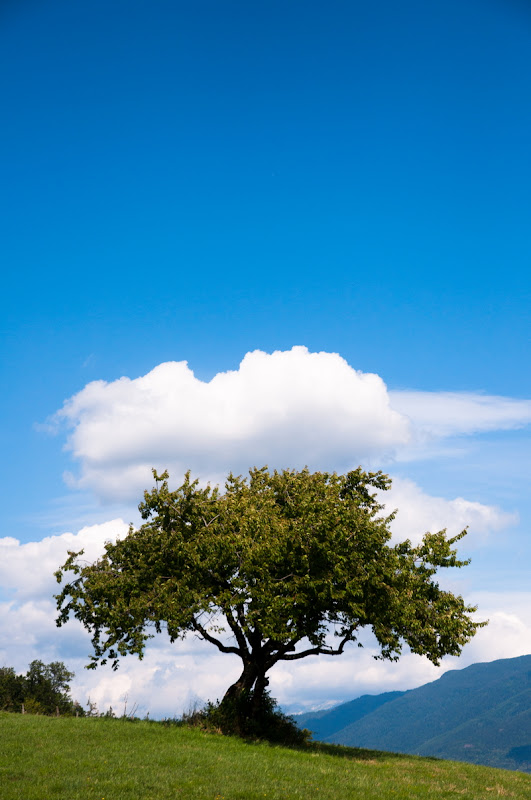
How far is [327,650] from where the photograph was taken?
1540 inches

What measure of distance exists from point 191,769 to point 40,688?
286ft

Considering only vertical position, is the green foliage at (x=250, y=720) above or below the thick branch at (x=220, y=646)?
below

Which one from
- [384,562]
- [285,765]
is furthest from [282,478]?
[285,765]

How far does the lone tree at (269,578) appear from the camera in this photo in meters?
34.3

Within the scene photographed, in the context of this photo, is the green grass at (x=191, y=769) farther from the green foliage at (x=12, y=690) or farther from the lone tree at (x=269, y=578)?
the green foliage at (x=12, y=690)

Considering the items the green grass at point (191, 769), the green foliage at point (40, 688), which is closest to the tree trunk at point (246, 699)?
the green grass at point (191, 769)

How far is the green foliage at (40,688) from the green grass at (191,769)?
67244 mm

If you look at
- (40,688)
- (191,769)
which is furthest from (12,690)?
(191,769)

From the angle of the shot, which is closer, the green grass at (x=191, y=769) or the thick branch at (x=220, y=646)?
the green grass at (x=191, y=769)

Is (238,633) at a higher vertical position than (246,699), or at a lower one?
higher

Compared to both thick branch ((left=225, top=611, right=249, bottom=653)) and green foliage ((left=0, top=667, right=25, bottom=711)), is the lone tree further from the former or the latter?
green foliage ((left=0, top=667, right=25, bottom=711))

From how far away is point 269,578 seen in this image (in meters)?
35.5

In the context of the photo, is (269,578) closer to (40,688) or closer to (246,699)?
(246,699)

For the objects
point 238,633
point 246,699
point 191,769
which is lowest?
point 191,769
